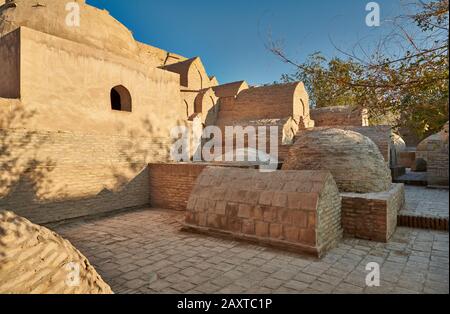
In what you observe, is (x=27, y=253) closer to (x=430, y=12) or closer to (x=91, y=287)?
(x=91, y=287)

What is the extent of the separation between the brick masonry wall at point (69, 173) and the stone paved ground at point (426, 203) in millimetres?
8165

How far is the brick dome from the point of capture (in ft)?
27.2

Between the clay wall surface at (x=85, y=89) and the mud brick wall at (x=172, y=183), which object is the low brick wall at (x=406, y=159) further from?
the clay wall surface at (x=85, y=89)

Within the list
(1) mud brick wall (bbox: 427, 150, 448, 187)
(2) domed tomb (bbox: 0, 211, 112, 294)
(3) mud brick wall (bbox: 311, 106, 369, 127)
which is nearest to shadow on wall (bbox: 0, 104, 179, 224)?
(2) domed tomb (bbox: 0, 211, 112, 294)

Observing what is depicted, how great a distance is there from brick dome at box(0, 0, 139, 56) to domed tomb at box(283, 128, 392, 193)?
7.47 metres

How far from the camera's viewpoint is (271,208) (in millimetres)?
5602

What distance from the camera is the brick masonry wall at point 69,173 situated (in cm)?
678

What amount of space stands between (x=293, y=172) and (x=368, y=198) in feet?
5.79

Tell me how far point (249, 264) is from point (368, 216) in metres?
2.98

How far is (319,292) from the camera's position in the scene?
12.6 feet

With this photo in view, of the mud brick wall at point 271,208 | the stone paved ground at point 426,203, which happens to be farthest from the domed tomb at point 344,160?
the stone paved ground at point 426,203

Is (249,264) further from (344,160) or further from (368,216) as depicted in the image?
(344,160)

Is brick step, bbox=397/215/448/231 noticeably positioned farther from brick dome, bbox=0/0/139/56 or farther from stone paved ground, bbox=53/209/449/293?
brick dome, bbox=0/0/139/56

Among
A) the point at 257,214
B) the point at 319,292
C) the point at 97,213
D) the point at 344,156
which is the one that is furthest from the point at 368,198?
the point at 97,213
